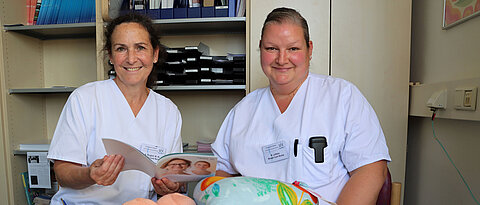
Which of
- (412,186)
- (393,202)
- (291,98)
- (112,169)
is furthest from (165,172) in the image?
(412,186)

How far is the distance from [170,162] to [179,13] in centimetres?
122

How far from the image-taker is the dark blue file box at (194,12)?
186cm

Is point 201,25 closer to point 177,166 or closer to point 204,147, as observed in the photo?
point 204,147

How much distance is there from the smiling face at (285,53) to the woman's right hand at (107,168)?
61 centimetres

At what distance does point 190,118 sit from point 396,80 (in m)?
1.47

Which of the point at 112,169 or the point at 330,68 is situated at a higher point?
the point at 330,68

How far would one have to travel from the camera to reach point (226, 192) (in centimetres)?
68

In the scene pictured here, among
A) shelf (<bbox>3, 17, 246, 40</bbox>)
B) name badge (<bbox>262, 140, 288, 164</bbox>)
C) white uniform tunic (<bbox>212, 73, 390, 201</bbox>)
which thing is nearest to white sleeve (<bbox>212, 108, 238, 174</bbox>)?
white uniform tunic (<bbox>212, 73, 390, 201</bbox>)

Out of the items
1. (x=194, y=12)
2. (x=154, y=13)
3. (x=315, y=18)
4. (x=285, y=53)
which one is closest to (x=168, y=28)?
(x=154, y=13)

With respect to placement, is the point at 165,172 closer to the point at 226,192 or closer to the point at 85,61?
the point at 226,192

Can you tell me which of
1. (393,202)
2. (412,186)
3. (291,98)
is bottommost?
(412,186)

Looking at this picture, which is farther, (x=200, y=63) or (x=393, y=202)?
(x=200, y=63)

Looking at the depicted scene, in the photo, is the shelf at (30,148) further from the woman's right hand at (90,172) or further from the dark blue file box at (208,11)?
the dark blue file box at (208,11)

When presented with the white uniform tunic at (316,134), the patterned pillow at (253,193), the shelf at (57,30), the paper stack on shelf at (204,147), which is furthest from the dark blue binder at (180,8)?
the patterned pillow at (253,193)
